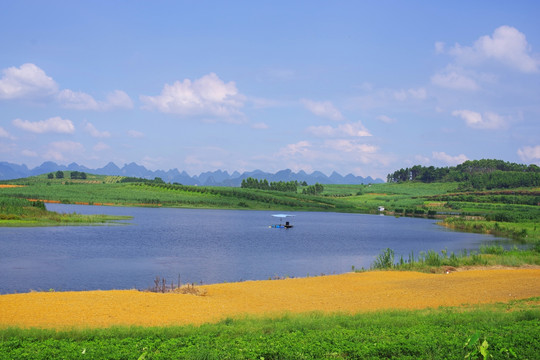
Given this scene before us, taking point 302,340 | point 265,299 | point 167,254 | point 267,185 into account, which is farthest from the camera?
point 267,185

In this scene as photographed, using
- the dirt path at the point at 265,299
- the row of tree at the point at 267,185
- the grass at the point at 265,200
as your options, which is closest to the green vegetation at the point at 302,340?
the dirt path at the point at 265,299

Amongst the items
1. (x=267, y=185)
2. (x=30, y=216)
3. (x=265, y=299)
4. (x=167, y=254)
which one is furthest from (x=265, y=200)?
(x=265, y=299)

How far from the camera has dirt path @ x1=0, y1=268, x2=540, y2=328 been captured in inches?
556

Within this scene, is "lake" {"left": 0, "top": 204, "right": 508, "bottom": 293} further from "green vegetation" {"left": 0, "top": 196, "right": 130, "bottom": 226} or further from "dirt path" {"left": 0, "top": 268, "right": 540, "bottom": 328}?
"dirt path" {"left": 0, "top": 268, "right": 540, "bottom": 328}

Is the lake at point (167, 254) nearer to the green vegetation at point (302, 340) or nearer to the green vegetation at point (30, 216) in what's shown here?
the green vegetation at point (30, 216)

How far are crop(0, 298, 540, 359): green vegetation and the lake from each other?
12.4 meters

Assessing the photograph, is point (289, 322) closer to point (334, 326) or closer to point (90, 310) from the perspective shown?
point (334, 326)

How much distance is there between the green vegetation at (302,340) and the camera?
947 centimetres

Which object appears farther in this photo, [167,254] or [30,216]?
[30,216]

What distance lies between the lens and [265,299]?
18.6 meters

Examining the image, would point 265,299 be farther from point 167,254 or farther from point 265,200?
point 265,200

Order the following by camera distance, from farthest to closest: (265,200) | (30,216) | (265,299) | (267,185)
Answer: (267,185) → (265,200) → (30,216) → (265,299)

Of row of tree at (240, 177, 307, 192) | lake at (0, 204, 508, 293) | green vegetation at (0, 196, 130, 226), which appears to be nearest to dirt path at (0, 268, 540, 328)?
lake at (0, 204, 508, 293)

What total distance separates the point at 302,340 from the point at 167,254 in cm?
2684
